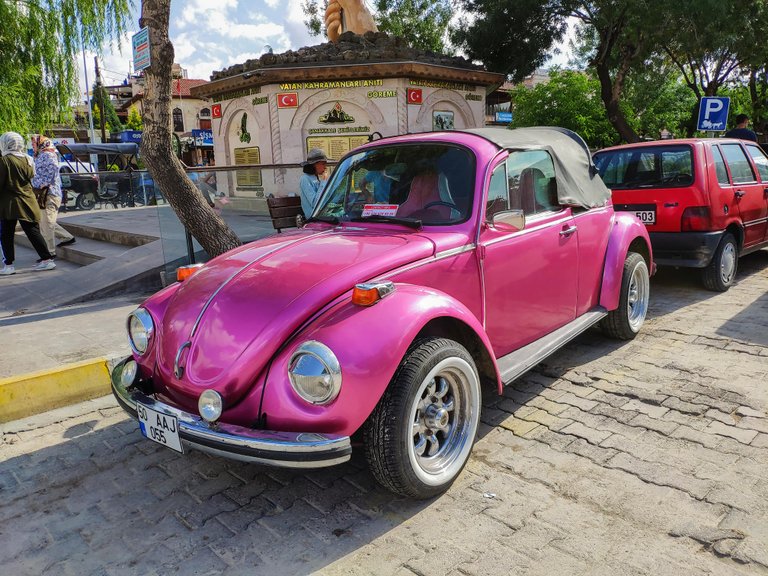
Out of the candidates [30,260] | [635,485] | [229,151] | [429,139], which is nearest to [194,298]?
[429,139]

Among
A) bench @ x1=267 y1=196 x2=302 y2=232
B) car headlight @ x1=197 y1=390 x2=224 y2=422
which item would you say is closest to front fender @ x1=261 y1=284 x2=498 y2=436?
car headlight @ x1=197 y1=390 x2=224 y2=422

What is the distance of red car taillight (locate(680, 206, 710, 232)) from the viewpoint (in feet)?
22.0

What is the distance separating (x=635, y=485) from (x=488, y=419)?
42.6 inches

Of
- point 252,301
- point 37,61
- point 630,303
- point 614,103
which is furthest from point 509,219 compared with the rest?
point 614,103

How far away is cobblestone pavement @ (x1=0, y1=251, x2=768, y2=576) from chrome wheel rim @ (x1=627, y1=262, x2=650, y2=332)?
1.11m

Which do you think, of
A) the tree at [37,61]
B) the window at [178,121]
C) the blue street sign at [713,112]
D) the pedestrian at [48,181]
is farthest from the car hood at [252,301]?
the window at [178,121]

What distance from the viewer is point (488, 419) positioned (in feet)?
13.2

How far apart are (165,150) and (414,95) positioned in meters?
9.88

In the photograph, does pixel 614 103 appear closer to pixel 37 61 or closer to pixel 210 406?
pixel 37 61

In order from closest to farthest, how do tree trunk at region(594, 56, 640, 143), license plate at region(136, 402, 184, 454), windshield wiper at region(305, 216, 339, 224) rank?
license plate at region(136, 402, 184, 454)
windshield wiper at region(305, 216, 339, 224)
tree trunk at region(594, 56, 640, 143)

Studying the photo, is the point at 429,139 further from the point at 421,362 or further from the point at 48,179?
the point at 48,179

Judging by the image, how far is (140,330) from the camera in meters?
3.45

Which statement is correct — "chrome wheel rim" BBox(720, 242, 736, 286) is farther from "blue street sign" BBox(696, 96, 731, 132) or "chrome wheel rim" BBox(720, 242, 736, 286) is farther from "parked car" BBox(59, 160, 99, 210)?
"parked car" BBox(59, 160, 99, 210)

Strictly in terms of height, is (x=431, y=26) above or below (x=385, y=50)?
above
